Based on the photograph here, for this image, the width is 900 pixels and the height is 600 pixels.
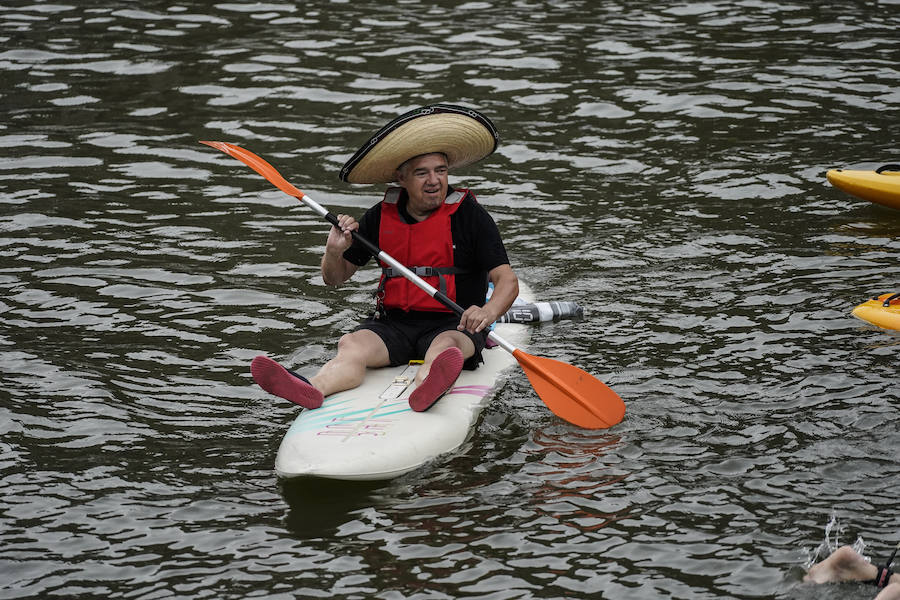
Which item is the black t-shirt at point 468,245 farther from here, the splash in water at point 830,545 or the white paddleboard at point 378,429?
the splash in water at point 830,545

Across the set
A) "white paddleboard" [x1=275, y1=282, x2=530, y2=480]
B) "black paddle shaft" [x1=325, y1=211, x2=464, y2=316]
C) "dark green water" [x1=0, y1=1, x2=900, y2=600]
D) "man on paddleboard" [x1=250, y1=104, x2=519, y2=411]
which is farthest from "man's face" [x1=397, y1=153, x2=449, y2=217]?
"dark green water" [x1=0, y1=1, x2=900, y2=600]

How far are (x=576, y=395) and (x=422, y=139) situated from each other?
4.84ft

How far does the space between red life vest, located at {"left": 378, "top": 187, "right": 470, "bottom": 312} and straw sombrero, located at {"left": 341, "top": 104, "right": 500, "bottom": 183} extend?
0.20m

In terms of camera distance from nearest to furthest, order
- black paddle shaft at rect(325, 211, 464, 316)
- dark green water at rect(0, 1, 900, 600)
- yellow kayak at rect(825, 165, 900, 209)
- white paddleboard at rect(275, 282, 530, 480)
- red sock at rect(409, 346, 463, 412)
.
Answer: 1. dark green water at rect(0, 1, 900, 600)
2. white paddleboard at rect(275, 282, 530, 480)
3. red sock at rect(409, 346, 463, 412)
4. black paddle shaft at rect(325, 211, 464, 316)
5. yellow kayak at rect(825, 165, 900, 209)

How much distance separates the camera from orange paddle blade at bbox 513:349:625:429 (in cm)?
544

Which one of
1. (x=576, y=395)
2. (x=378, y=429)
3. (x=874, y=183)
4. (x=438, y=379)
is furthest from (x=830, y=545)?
(x=874, y=183)

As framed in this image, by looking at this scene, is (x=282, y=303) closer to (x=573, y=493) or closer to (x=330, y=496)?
(x=330, y=496)

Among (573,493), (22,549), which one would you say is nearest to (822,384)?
(573,493)

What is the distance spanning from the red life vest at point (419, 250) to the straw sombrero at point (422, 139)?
0.66 feet

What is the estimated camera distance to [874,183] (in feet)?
26.7

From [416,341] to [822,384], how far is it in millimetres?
2088

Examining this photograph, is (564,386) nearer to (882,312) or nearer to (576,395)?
(576,395)

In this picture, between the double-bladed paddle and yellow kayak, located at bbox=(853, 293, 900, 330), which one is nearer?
the double-bladed paddle

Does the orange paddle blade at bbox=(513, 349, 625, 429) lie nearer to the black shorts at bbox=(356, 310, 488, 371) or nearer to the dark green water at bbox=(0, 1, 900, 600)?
the dark green water at bbox=(0, 1, 900, 600)
